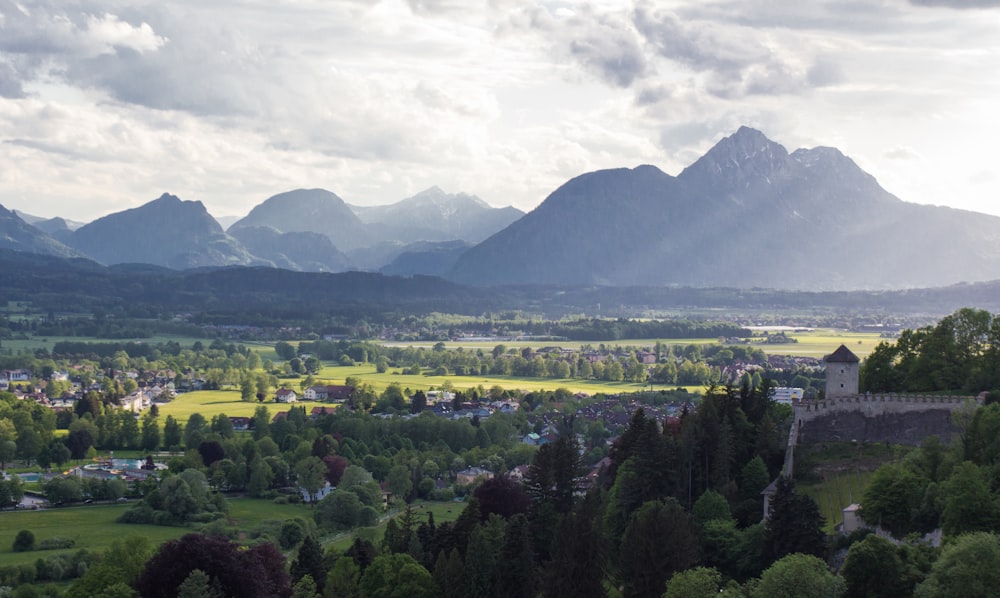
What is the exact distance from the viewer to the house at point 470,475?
73562 mm

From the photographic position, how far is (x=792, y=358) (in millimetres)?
140625

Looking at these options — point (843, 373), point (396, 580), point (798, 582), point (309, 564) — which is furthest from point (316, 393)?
point (798, 582)

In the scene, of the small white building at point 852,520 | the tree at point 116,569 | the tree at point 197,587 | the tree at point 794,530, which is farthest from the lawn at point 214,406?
the tree at point 794,530

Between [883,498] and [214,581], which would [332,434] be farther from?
[883,498]

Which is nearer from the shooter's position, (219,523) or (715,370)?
(219,523)

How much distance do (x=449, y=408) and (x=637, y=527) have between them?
62.3 metres

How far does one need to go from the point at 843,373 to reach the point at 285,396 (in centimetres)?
7257

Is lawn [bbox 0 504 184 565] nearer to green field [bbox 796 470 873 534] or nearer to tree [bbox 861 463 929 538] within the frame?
green field [bbox 796 470 873 534]

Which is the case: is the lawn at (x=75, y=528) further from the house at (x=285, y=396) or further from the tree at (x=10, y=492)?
the house at (x=285, y=396)

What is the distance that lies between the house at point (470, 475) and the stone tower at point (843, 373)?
85.3 ft

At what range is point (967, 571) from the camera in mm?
31188

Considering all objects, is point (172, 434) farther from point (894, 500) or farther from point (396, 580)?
point (894, 500)

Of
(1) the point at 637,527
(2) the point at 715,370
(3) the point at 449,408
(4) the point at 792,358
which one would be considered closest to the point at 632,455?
(1) the point at 637,527

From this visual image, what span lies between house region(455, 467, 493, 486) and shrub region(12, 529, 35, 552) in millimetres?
25670
